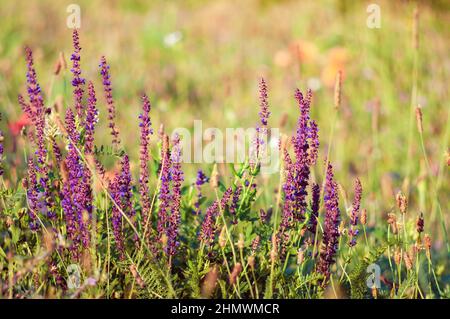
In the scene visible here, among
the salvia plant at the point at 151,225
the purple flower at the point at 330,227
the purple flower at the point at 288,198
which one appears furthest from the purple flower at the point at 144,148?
the purple flower at the point at 330,227

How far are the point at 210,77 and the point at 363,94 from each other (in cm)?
126

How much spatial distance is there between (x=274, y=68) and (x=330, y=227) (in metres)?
3.68

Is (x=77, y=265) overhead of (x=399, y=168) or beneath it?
beneath

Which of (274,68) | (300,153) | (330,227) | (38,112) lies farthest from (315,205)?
(274,68)

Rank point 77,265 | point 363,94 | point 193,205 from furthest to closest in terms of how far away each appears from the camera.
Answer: point 363,94
point 193,205
point 77,265

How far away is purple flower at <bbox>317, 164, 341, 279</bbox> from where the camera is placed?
1.88 m

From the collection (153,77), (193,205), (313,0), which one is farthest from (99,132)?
(313,0)

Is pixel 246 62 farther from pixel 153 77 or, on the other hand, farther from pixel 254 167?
pixel 254 167

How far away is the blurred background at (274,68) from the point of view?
4172 mm

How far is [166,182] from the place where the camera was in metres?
1.93

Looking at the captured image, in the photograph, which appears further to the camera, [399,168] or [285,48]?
[285,48]

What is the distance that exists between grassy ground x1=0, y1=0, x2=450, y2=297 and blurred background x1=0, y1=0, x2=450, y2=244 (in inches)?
0.5

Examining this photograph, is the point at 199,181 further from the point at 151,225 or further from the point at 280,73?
the point at 280,73

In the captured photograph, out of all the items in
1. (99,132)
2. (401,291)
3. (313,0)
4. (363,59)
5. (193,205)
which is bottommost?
(401,291)
